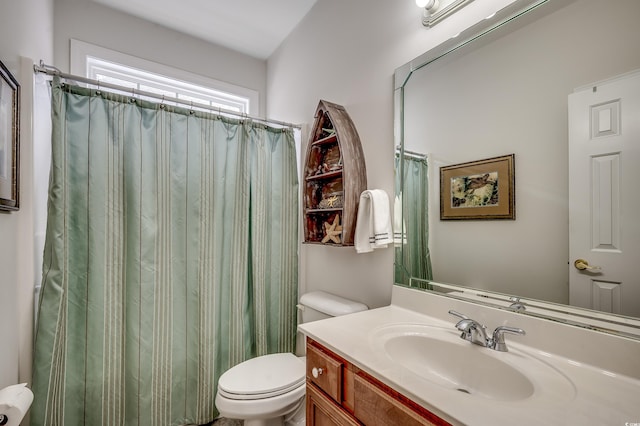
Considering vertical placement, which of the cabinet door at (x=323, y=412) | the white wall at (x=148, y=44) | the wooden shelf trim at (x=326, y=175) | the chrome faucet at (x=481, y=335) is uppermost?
the white wall at (x=148, y=44)

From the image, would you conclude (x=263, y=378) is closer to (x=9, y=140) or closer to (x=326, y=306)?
(x=326, y=306)

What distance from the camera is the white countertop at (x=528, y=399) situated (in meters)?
0.58

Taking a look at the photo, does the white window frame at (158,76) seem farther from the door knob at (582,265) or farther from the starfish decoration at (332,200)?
the door knob at (582,265)

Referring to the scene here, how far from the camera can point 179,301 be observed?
1650mm

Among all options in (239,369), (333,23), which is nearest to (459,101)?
(333,23)

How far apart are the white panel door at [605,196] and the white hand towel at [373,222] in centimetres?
66

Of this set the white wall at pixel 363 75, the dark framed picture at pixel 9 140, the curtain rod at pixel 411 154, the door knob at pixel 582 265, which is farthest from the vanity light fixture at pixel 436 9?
→ the dark framed picture at pixel 9 140

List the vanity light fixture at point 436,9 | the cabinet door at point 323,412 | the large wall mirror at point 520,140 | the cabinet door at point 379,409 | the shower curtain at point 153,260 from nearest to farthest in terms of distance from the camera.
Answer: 1. the cabinet door at point 379,409
2. the large wall mirror at point 520,140
3. the cabinet door at point 323,412
4. the vanity light fixture at point 436,9
5. the shower curtain at point 153,260

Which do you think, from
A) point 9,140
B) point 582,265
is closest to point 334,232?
point 582,265

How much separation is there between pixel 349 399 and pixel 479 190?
860mm

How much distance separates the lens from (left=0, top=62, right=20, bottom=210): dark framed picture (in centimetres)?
106

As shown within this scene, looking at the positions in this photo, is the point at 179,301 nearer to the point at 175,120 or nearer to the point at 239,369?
the point at 239,369

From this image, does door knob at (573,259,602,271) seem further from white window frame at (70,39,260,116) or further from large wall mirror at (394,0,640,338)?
white window frame at (70,39,260,116)

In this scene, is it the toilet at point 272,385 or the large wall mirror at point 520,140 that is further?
the toilet at point 272,385
